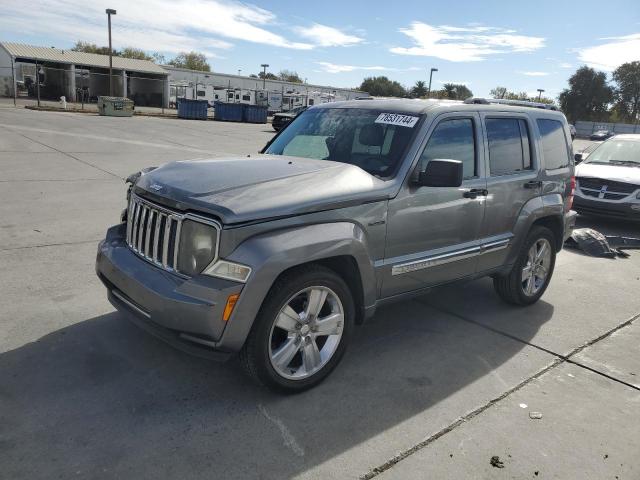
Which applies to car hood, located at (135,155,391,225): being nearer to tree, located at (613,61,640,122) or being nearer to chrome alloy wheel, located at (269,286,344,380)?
chrome alloy wheel, located at (269,286,344,380)

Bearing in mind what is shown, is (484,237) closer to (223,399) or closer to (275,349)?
(275,349)

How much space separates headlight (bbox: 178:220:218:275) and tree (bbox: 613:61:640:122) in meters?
95.4

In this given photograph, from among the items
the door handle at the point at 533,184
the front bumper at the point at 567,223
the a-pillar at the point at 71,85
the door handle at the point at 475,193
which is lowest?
the front bumper at the point at 567,223

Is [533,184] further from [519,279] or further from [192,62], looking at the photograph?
[192,62]

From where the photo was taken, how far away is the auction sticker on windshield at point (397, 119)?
3.93 meters

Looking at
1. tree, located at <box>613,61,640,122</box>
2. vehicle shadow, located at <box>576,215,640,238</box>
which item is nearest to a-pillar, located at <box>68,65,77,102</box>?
vehicle shadow, located at <box>576,215,640,238</box>

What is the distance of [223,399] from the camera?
10.6 feet

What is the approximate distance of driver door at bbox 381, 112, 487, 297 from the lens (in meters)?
3.70

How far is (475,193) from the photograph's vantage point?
13.8 ft

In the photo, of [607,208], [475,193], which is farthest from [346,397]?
[607,208]

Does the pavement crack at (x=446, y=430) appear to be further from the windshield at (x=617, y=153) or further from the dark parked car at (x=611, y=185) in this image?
the windshield at (x=617, y=153)

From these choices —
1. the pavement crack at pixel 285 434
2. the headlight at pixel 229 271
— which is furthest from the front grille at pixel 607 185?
the headlight at pixel 229 271

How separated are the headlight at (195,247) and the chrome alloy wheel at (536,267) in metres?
3.27

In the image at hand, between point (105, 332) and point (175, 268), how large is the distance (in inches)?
51.9
